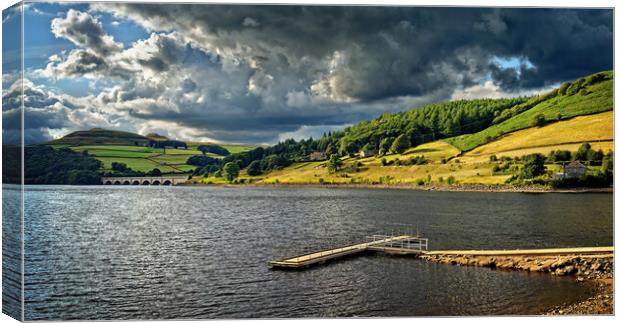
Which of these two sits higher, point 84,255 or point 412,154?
point 412,154

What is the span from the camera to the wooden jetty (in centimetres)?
2359

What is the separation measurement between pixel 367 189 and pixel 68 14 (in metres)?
16.6

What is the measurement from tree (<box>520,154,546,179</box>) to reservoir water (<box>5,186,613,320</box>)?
1.29 m

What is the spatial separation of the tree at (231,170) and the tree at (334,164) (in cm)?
416

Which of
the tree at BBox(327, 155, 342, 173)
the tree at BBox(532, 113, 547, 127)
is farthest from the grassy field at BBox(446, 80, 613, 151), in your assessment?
the tree at BBox(327, 155, 342, 173)

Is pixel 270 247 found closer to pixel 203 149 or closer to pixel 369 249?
pixel 369 249

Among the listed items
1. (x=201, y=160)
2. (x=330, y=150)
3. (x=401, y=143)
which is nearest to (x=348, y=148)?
(x=330, y=150)

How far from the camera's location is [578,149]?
1017 inches

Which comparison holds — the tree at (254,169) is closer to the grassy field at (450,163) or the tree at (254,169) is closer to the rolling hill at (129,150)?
the grassy field at (450,163)

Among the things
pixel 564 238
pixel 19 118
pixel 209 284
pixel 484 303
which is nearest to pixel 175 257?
pixel 209 284

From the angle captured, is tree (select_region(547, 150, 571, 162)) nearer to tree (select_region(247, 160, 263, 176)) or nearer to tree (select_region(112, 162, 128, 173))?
tree (select_region(247, 160, 263, 176))

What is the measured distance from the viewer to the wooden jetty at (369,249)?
23.6m

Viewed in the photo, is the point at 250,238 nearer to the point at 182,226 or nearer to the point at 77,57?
the point at 182,226

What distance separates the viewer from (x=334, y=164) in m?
30.5
